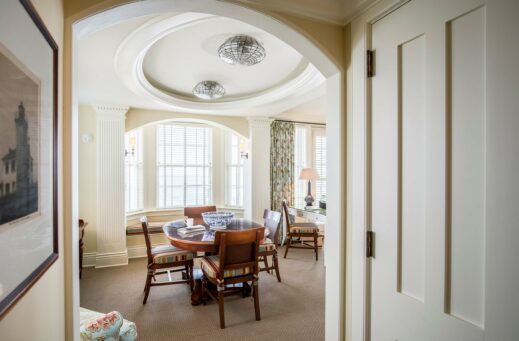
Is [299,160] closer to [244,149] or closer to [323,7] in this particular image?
[244,149]

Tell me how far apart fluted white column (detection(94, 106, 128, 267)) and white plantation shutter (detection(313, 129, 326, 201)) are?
A: 3696mm

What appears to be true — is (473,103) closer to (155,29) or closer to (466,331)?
(466,331)

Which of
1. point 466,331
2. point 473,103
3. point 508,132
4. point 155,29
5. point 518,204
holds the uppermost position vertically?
point 155,29

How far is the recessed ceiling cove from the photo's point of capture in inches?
86.8

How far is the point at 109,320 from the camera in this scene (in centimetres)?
155

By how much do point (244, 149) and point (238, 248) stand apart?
323 centimetres

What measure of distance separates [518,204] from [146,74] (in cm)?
347

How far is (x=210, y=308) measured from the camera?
2988 mm

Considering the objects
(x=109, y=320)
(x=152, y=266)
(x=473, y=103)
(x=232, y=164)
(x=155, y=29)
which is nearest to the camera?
(x=473, y=103)

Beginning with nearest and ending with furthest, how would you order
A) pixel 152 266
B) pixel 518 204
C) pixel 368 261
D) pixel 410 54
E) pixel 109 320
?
1. pixel 518 204
2. pixel 410 54
3. pixel 368 261
4. pixel 109 320
5. pixel 152 266

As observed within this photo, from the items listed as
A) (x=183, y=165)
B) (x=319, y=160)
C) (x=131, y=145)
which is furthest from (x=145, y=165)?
(x=319, y=160)

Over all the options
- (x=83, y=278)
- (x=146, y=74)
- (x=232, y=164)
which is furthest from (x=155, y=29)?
(x=232, y=164)

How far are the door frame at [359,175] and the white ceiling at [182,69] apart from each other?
1178 mm

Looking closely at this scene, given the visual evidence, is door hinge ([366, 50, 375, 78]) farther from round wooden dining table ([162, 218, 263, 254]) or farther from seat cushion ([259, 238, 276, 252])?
seat cushion ([259, 238, 276, 252])
